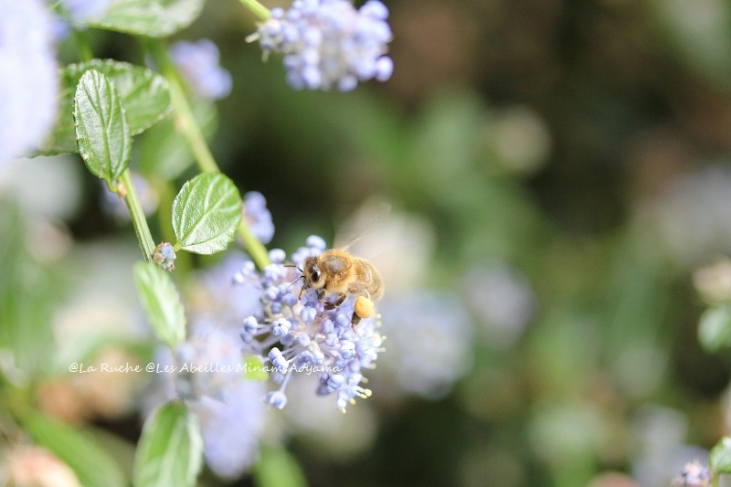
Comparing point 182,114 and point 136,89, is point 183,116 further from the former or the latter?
point 136,89

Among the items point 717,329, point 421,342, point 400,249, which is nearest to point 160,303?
point 717,329

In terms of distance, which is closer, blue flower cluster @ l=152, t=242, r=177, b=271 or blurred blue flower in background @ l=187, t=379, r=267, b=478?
blue flower cluster @ l=152, t=242, r=177, b=271

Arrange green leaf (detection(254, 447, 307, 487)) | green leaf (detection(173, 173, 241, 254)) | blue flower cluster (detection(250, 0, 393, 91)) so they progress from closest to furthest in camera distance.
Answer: green leaf (detection(173, 173, 241, 254)) → blue flower cluster (detection(250, 0, 393, 91)) → green leaf (detection(254, 447, 307, 487))

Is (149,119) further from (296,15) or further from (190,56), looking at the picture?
(190,56)

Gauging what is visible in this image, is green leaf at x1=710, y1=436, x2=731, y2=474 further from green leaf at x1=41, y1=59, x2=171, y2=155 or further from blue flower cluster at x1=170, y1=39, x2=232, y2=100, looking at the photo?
blue flower cluster at x1=170, y1=39, x2=232, y2=100

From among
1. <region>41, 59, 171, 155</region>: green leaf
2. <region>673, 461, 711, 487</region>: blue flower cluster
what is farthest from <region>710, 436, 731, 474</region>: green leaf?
<region>41, 59, 171, 155</region>: green leaf

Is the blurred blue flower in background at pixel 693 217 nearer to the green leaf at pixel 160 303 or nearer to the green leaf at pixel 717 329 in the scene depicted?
the green leaf at pixel 717 329
